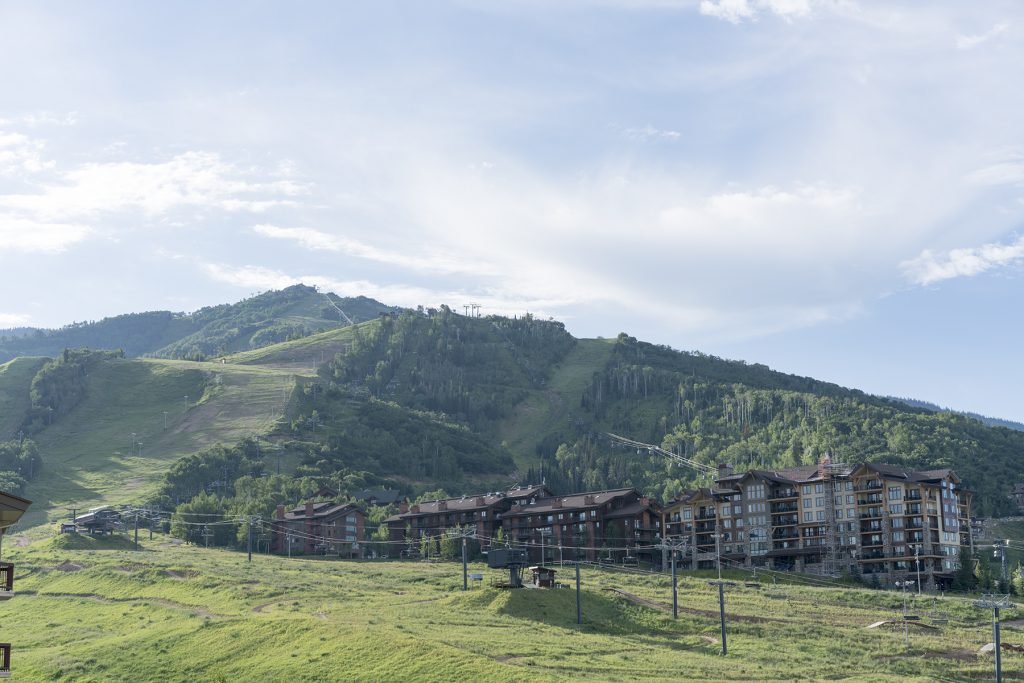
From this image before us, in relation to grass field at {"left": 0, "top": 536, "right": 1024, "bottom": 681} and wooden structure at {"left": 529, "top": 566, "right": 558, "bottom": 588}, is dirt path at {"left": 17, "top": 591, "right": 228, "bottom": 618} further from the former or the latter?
wooden structure at {"left": 529, "top": 566, "right": 558, "bottom": 588}

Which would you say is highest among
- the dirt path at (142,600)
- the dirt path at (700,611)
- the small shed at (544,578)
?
the small shed at (544,578)

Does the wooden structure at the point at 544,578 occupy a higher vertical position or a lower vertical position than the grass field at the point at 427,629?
higher

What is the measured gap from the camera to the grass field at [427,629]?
4092 inches

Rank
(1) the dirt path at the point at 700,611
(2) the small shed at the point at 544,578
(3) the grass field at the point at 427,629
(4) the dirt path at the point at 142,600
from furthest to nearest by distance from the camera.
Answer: (2) the small shed at the point at 544,578 < (1) the dirt path at the point at 700,611 < (4) the dirt path at the point at 142,600 < (3) the grass field at the point at 427,629

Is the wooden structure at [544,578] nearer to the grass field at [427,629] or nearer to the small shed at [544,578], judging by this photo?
the small shed at [544,578]

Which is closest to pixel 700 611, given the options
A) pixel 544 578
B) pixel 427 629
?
pixel 544 578

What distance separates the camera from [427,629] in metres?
119

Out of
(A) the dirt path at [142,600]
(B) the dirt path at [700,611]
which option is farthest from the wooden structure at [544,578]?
(A) the dirt path at [142,600]

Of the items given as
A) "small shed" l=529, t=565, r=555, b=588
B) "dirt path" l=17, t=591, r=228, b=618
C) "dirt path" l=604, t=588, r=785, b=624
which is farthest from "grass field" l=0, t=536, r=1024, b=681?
"small shed" l=529, t=565, r=555, b=588

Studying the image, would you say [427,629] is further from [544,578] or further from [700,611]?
[700,611]

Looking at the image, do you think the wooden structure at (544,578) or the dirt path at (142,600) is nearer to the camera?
the dirt path at (142,600)

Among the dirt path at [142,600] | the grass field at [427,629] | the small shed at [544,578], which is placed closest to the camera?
the grass field at [427,629]

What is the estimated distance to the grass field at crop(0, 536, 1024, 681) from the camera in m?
104

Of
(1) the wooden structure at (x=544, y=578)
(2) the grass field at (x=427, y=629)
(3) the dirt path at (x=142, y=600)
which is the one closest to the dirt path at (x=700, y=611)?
(2) the grass field at (x=427, y=629)
